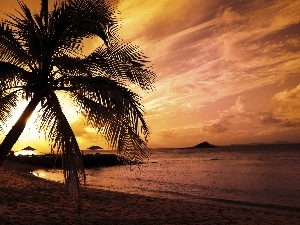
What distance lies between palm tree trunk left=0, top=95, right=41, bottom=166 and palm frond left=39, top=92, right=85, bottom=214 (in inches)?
14.7

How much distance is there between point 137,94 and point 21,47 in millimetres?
2803

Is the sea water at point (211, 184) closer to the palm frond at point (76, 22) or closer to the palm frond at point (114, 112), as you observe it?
the palm frond at point (114, 112)

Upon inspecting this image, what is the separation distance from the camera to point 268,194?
27500 mm

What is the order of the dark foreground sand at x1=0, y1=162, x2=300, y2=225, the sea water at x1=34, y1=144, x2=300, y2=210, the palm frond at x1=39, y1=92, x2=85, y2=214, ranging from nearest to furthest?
1. the palm frond at x1=39, y1=92, x2=85, y2=214
2. the dark foreground sand at x1=0, y1=162, x2=300, y2=225
3. the sea water at x1=34, y1=144, x2=300, y2=210

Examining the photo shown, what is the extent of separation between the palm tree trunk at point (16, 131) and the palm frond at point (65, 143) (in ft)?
1.23

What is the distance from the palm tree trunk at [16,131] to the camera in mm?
6434

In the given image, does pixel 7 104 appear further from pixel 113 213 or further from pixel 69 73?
pixel 113 213

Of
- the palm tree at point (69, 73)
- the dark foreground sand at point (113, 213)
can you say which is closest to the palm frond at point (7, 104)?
the palm tree at point (69, 73)

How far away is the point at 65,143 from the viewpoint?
6285mm

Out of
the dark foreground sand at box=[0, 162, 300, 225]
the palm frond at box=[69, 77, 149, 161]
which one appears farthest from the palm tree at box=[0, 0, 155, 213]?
the dark foreground sand at box=[0, 162, 300, 225]

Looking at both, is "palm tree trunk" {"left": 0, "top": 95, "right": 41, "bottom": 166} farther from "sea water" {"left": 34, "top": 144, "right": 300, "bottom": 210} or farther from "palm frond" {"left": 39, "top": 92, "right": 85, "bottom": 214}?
"sea water" {"left": 34, "top": 144, "right": 300, "bottom": 210}

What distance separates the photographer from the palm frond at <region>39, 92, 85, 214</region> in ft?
20.1

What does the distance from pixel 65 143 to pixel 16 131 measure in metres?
1.13

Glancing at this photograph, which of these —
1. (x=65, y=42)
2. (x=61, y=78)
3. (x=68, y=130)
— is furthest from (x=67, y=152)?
(x=65, y=42)
